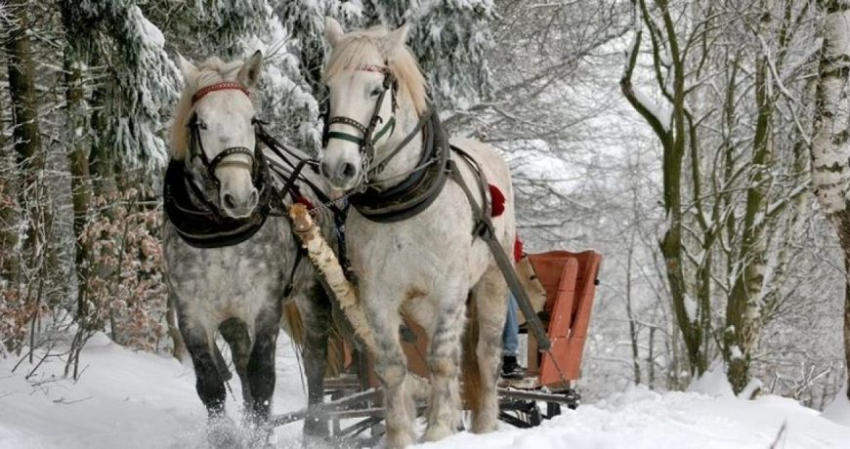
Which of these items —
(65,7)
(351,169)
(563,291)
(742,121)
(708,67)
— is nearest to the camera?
(351,169)

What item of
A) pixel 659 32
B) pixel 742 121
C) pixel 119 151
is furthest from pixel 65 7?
pixel 742 121

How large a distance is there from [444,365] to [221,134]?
1522 millimetres

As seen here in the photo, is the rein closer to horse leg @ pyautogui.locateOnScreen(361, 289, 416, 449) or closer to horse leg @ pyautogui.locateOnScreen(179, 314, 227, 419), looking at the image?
horse leg @ pyautogui.locateOnScreen(361, 289, 416, 449)

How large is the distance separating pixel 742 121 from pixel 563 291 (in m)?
10.2

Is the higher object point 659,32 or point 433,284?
point 659,32

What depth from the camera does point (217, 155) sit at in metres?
4.73

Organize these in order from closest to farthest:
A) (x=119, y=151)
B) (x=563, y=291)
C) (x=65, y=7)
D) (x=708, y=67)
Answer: (x=563, y=291) → (x=65, y=7) → (x=119, y=151) → (x=708, y=67)

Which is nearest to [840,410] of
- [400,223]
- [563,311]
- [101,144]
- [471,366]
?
[563,311]

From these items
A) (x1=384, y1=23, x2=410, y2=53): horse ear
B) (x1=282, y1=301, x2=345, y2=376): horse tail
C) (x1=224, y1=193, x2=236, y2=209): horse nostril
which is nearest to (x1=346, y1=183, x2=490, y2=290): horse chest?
(x1=224, y1=193, x2=236, y2=209): horse nostril

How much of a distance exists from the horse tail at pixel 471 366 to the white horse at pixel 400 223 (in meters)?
0.71

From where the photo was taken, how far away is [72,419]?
664cm

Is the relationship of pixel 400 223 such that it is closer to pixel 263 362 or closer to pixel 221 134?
pixel 221 134

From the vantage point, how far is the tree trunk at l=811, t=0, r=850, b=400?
7148 millimetres

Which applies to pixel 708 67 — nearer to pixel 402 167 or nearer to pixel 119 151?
pixel 119 151
